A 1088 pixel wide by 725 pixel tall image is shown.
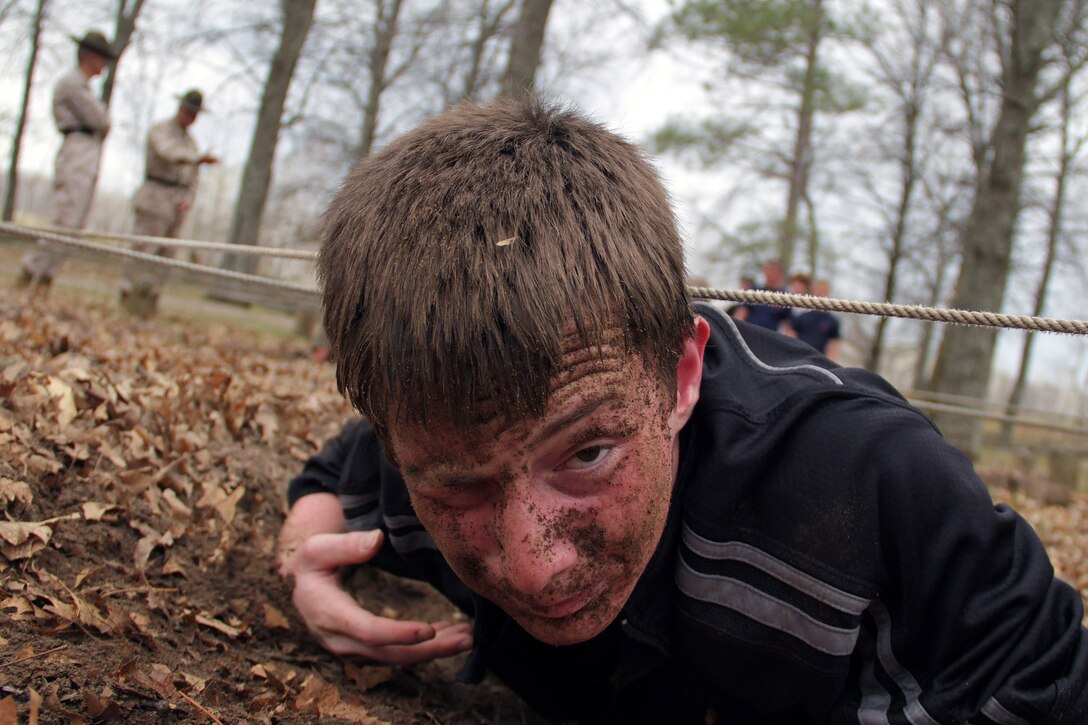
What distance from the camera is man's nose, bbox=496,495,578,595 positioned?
130 centimetres

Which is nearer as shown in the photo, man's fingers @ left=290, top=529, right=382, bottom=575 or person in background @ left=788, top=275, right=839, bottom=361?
man's fingers @ left=290, top=529, right=382, bottom=575

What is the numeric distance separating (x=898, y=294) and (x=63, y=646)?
25.7 m

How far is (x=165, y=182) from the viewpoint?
26.3 ft

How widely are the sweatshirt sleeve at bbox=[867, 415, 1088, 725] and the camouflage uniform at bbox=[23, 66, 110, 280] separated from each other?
7.19 m

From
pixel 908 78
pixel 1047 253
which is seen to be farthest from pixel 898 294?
pixel 908 78

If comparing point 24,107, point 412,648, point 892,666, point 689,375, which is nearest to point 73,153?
point 412,648

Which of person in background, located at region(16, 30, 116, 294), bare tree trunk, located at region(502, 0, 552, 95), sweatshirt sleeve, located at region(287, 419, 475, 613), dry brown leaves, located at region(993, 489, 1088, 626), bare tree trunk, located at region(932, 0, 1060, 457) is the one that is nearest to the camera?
sweatshirt sleeve, located at region(287, 419, 475, 613)

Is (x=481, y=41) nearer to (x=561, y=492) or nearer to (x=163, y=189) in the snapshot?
(x=163, y=189)

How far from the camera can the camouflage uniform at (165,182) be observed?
25.6 feet

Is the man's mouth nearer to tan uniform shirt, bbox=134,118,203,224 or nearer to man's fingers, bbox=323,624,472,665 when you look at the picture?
man's fingers, bbox=323,624,472,665

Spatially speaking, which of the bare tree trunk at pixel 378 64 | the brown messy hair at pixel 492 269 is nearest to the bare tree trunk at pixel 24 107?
the bare tree trunk at pixel 378 64

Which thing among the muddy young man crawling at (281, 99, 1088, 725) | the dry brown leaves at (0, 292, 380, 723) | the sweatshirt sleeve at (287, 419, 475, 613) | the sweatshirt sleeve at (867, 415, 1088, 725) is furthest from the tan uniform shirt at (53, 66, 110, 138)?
the sweatshirt sleeve at (867, 415, 1088, 725)

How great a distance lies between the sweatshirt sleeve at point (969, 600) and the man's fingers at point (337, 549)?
1.24 m

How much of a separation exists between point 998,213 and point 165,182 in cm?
953
